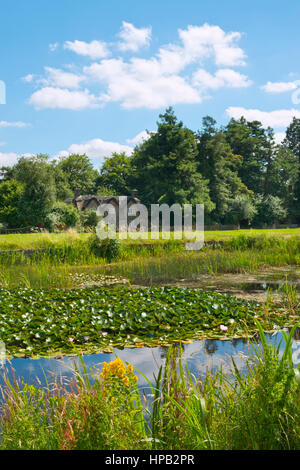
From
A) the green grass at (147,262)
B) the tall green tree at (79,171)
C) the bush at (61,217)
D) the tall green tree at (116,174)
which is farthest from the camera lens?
the tall green tree at (79,171)

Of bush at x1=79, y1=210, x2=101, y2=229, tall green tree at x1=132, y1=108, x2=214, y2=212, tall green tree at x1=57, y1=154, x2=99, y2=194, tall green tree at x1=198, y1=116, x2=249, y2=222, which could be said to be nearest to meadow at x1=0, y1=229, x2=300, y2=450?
bush at x1=79, y1=210, x2=101, y2=229

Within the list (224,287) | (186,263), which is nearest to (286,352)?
(224,287)

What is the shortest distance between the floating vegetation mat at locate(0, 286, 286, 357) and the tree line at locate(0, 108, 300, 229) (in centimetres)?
2342

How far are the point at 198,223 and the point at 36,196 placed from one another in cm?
1447

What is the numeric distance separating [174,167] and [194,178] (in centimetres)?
218

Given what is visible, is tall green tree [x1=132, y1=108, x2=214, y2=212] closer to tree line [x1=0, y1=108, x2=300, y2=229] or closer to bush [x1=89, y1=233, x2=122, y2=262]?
tree line [x1=0, y1=108, x2=300, y2=229]

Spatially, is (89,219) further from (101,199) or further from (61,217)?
(101,199)

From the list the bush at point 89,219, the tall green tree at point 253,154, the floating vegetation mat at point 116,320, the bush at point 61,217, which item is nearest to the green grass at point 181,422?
the floating vegetation mat at point 116,320

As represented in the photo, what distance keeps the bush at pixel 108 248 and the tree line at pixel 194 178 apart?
16.2 m

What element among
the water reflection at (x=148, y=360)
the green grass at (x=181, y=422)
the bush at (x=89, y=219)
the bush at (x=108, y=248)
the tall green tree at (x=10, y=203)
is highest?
the tall green tree at (x=10, y=203)

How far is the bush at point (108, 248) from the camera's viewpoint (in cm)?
1362

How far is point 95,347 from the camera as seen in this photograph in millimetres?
4734

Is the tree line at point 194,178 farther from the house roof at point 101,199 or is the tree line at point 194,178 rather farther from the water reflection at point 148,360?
the water reflection at point 148,360
